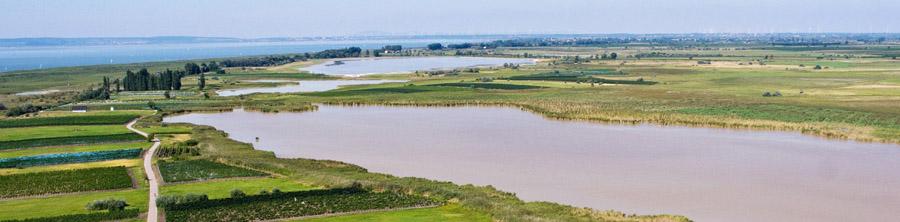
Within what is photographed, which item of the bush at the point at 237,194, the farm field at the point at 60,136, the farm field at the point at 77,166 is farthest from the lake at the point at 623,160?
the bush at the point at 237,194

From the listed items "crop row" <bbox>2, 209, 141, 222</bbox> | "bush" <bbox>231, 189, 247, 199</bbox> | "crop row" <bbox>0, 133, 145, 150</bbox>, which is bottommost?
"crop row" <bbox>0, 133, 145, 150</bbox>

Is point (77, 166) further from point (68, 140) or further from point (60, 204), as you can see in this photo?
point (60, 204)

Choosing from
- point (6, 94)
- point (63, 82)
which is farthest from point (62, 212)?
point (63, 82)

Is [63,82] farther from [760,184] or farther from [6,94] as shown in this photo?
[760,184]

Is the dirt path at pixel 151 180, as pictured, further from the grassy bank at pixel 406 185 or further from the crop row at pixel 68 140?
the grassy bank at pixel 406 185

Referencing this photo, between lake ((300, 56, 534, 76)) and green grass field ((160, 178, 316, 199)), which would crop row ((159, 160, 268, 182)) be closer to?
green grass field ((160, 178, 316, 199))

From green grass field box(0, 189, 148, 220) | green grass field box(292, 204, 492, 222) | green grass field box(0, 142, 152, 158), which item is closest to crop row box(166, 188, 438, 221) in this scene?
green grass field box(292, 204, 492, 222)

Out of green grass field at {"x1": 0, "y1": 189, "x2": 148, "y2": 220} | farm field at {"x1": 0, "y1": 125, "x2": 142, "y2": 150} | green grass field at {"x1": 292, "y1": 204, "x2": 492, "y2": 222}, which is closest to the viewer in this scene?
green grass field at {"x1": 292, "y1": 204, "x2": 492, "y2": 222}

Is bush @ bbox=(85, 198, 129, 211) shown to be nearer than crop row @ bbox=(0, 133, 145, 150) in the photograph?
Yes
